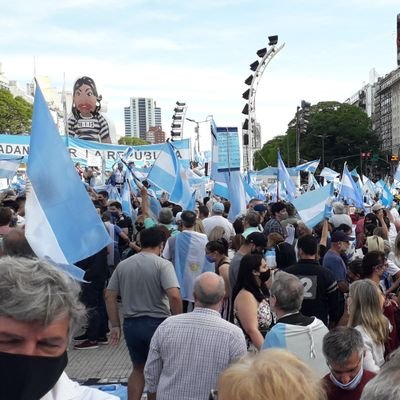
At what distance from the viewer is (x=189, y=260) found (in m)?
7.35

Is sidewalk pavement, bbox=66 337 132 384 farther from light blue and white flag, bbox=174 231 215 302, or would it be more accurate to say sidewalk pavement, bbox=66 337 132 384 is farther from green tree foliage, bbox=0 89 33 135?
green tree foliage, bbox=0 89 33 135

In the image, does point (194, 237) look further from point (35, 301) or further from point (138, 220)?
point (35, 301)

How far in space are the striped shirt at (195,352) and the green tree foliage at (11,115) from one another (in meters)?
71.9

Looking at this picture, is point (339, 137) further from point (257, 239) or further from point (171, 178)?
point (257, 239)

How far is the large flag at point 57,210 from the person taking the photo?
4102 millimetres

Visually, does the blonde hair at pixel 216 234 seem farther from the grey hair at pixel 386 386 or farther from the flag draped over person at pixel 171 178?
the grey hair at pixel 386 386

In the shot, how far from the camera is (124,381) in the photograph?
6387mm

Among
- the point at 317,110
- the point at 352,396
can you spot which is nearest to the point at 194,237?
the point at 352,396

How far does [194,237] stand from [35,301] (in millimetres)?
5375

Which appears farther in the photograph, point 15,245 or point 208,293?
point 15,245

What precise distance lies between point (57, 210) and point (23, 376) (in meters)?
2.36

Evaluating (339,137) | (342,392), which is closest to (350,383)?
(342,392)

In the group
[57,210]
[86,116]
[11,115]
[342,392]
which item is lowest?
[342,392]

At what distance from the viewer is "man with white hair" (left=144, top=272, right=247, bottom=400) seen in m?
3.86
